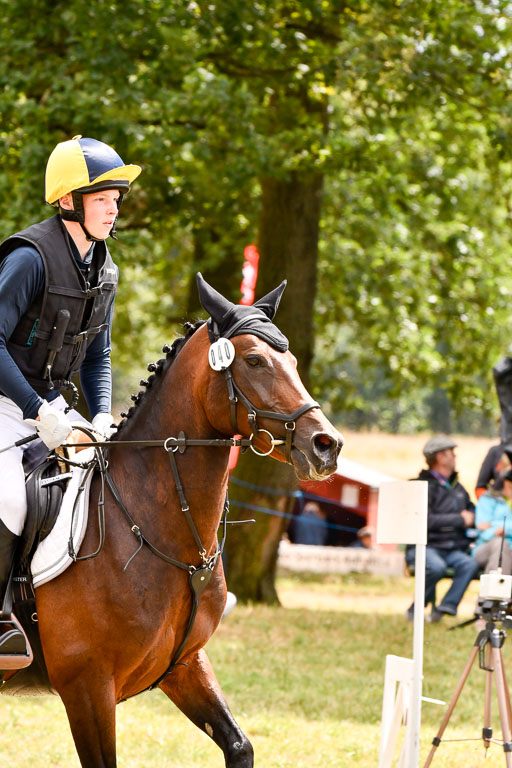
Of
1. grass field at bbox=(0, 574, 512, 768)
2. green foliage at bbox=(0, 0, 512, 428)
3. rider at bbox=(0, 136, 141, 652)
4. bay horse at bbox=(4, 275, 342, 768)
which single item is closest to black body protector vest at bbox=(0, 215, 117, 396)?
rider at bbox=(0, 136, 141, 652)

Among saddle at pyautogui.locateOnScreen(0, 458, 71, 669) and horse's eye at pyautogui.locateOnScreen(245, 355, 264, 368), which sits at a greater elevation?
horse's eye at pyautogui.locateOnScreen(245, 355, 264, 368)

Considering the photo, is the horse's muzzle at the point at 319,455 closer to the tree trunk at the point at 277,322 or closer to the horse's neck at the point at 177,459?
the horse's neck at the point at 177,459

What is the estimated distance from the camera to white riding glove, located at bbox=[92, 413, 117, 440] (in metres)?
4.50

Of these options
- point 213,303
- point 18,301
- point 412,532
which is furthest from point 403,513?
point 18,301

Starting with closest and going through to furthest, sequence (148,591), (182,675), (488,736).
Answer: (148,591) → (182,675) → (488,736)

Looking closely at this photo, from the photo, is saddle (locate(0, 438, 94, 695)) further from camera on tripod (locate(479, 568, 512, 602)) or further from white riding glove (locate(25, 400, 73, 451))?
camera on tripod (locate(479, 568, 512, 602))

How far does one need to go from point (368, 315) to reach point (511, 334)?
260 cm

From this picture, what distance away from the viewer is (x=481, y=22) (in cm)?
1182

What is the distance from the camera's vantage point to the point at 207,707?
14.1ft

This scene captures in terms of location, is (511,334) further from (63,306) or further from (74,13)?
(63,306)

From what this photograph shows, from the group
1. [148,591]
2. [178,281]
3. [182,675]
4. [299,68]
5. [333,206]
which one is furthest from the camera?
[178,281]

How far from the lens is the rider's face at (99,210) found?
4.26 m

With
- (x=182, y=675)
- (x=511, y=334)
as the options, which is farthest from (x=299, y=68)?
(x=182, y=675)

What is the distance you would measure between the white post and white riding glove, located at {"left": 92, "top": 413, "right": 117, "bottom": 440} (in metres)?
1.36
